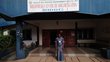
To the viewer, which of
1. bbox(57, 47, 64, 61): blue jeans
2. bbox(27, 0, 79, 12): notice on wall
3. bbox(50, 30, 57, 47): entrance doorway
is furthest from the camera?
bbox(50, 30, 57, 47): entrance doorway

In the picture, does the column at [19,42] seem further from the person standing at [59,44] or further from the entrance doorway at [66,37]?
the entrance doorway at [66,37]

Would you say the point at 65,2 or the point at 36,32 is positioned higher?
the point at 65,2

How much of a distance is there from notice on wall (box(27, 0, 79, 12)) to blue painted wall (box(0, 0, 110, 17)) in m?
0.45

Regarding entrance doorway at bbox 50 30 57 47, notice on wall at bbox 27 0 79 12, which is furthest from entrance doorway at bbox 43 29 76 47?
notice on wall at bbox 27 0 79 12

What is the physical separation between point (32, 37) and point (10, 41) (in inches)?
181

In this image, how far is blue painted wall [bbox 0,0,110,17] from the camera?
1268cm

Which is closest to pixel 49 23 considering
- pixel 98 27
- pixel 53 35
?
pixel 53 35

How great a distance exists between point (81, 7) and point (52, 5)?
1.86 metres

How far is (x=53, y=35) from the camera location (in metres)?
25.5

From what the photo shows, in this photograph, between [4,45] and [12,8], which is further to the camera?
[4,45]

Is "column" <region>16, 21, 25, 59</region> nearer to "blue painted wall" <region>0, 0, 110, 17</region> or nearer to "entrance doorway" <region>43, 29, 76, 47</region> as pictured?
"blue painted wall" <region>0, 0, 110, 17</region>

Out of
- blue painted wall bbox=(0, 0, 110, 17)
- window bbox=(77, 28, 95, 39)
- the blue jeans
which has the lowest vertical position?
the blue jeans

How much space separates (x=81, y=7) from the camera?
12.7 meters

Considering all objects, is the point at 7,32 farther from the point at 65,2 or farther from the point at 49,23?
the point at 65,2
